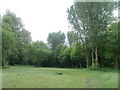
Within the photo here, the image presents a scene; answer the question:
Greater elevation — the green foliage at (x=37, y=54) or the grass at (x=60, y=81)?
the green foliage at (x=37, y=54)

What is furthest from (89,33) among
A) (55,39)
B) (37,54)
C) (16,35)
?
(55,39)

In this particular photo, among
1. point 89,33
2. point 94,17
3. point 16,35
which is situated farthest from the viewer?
point 16,35

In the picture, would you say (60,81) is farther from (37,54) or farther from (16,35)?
(37,54)

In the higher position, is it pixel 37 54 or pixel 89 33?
pixel 89 33

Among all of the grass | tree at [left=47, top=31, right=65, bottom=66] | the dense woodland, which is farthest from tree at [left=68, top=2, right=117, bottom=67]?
tree at [left=47, top=31, right=65, bottom=66]

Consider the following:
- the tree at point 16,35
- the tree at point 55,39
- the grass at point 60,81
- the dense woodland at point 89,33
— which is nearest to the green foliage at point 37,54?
the tree at point 16,35

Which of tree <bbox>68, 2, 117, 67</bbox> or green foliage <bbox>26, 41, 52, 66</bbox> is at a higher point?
tree <bbox>68, 2, 117, 67</bbox>

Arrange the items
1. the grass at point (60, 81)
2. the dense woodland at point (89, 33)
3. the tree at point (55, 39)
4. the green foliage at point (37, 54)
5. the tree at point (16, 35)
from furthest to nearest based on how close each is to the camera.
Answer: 1. the tree at point (55, 39)
2. the green foliage at point (37, 54)
3. the tree at point (16, 35)
4. the dense woodland at point (89, 33)
5. the grass at point (60, 81)

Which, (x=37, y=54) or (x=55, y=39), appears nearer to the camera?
(x=37, y=54)

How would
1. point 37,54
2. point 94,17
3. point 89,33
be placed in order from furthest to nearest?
point 37,54 → point 89,33 → point 94,17

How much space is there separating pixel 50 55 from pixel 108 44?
99.1 ft

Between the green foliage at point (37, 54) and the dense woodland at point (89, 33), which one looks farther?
the green foliage at point (37, 54)

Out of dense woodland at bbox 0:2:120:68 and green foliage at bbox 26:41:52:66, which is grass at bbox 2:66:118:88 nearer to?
dense woodland at bbox 0:2:120:68

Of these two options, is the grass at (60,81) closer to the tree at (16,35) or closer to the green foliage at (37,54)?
the tree at (16,35)
